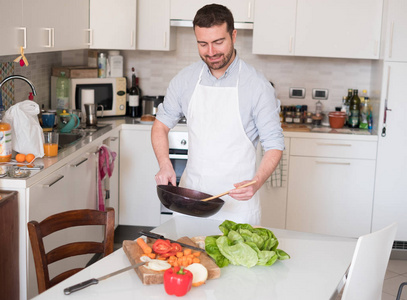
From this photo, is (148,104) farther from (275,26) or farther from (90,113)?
(275,26)

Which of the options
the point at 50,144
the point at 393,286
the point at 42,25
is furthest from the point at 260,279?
the point at 393,286

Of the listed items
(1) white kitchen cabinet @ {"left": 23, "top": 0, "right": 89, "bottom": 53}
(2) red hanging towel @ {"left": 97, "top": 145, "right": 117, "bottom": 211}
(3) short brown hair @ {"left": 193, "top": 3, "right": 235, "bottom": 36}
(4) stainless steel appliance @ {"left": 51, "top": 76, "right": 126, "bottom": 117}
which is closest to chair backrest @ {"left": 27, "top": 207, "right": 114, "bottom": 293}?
(3) short brown hair @ {"left": 193, "top": 3, "right": 235, "bottom": 36}

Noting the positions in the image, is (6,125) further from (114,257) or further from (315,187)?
(315,187)

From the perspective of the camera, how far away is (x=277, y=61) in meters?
5.18

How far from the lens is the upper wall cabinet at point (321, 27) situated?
15.2 feet

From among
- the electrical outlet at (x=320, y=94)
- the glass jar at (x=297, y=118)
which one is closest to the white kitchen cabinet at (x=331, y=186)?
the glass jar at (x=297, y=118)

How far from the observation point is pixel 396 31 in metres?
4.46

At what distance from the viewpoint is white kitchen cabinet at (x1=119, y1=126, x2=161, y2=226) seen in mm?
4699

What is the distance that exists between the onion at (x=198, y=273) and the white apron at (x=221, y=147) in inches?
35.3

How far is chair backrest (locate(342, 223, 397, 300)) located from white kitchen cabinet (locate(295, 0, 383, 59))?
271 centimetres

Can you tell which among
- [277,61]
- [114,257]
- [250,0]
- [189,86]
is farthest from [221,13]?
[277,61]

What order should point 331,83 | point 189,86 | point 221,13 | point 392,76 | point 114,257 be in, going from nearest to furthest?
point 114,257
point 221,13
point 189,86
point 392,76
point 331,83

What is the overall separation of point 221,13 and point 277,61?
8.58ft

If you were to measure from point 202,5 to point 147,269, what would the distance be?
322cm
